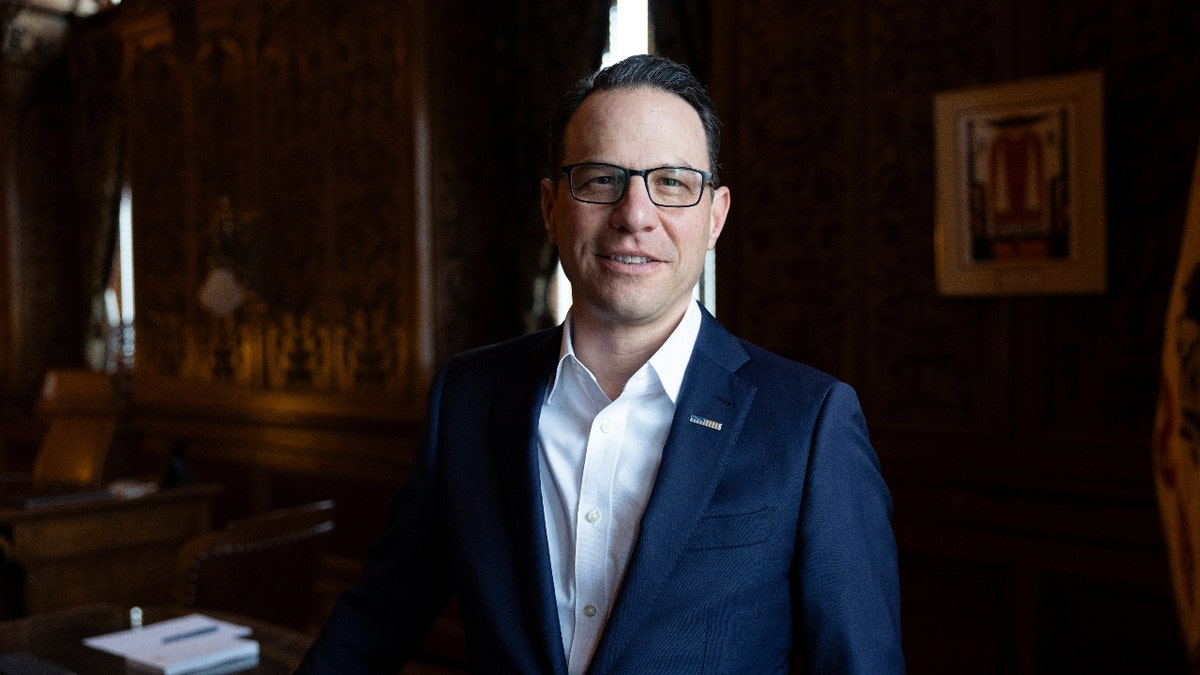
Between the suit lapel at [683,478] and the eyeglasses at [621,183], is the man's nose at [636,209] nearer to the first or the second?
the eyeglasses at [621,183]

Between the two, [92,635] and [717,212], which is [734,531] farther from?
[92,635]

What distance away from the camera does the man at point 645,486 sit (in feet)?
4.08

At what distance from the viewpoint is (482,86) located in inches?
197

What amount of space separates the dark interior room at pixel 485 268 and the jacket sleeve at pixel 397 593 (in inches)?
54.2

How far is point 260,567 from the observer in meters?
2.94

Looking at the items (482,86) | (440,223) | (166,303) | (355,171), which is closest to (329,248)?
(355,171)

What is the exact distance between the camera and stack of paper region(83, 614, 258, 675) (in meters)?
2.00

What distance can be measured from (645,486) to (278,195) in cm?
490

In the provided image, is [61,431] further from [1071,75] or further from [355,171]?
[1071,75]

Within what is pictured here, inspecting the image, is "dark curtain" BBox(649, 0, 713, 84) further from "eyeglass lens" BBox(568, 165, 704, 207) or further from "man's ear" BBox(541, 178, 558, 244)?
"eyeglass lens" BBox(568, 165, 704, 207)

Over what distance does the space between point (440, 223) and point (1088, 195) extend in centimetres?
295

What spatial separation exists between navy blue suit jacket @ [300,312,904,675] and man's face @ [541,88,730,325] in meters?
0.13

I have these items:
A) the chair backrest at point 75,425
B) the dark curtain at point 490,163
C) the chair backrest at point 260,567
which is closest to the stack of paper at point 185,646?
the chair backrest at point 260,567

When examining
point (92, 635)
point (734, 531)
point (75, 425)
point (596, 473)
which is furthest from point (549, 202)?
point (75, 425)
